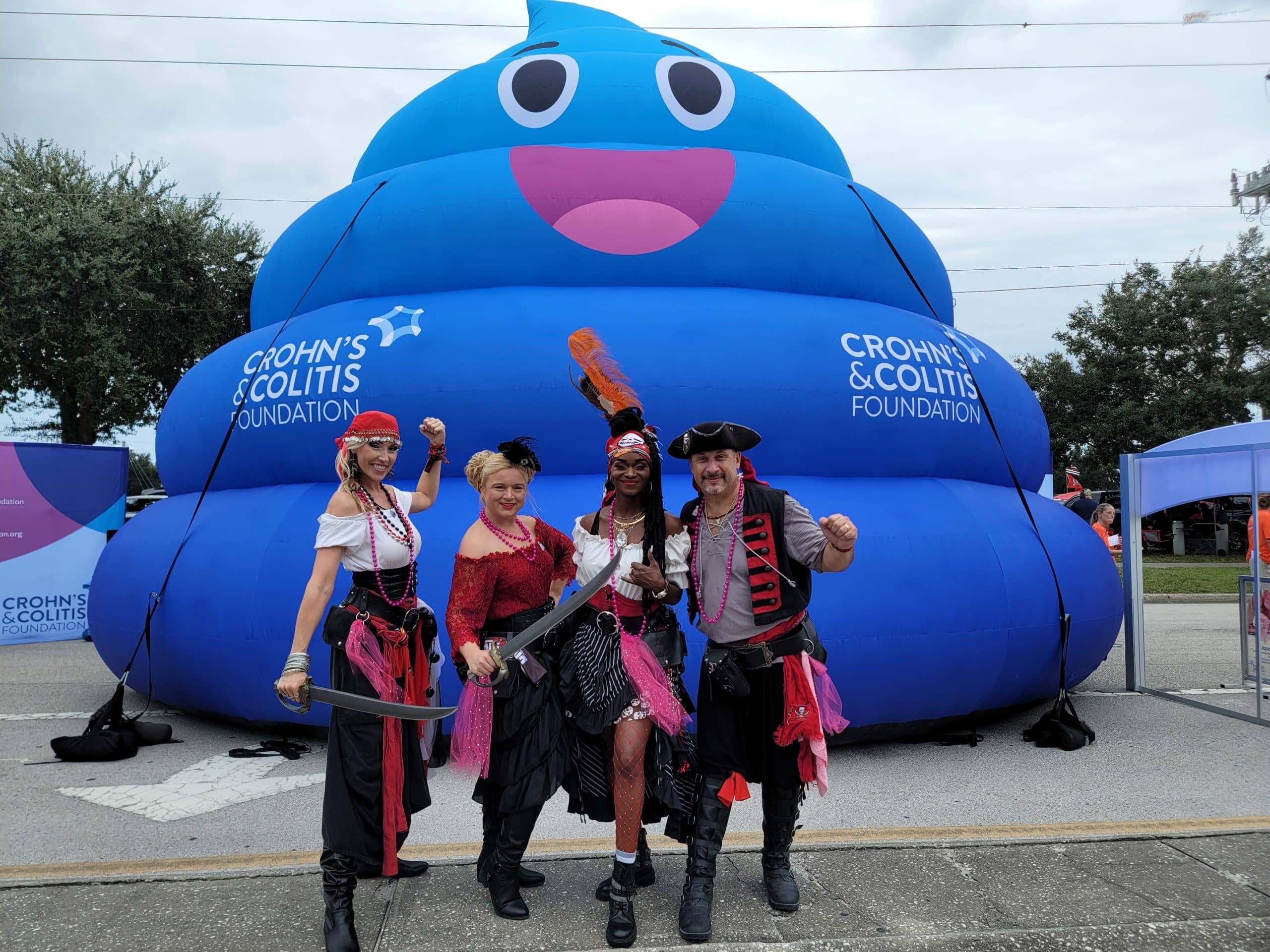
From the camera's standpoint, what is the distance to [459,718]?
2926mm

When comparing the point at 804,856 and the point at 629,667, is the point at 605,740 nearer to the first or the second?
the point at 629,667

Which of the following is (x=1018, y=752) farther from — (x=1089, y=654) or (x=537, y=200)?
(x=537, y=200)

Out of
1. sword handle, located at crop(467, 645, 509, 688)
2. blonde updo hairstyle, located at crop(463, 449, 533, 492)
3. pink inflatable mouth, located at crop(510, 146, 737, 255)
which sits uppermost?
pink inflatable mouth, located at crop(510, 146, 737, 255)

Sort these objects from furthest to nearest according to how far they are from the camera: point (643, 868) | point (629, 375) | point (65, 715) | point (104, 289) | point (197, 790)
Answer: point (104, 289), point (65, 715), point (629, 375), point (197, 790), point (643, 868)

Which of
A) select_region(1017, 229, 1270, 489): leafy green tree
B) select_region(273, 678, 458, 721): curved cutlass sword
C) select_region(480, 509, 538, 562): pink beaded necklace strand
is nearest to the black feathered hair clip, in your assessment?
select_region(480, 509, 538, 562): pink beaded necklace strand

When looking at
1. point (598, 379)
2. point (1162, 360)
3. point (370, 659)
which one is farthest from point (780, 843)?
point (1162, 360)

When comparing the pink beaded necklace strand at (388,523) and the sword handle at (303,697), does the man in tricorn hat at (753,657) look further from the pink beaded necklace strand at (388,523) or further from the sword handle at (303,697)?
the sword handle at (303,697)

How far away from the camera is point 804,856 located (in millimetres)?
3346

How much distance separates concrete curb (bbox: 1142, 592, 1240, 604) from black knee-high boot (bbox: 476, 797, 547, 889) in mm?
12225

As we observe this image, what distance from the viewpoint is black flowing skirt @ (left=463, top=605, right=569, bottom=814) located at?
2885 millimetres

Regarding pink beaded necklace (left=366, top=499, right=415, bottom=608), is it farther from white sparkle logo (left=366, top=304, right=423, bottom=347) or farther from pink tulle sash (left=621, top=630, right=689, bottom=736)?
white sparkle logo (left=366, top=304, right=423, bottom=347)

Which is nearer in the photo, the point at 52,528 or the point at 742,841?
the point at 742,841

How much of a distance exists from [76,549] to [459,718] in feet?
28.0

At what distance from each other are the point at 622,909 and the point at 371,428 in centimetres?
165
